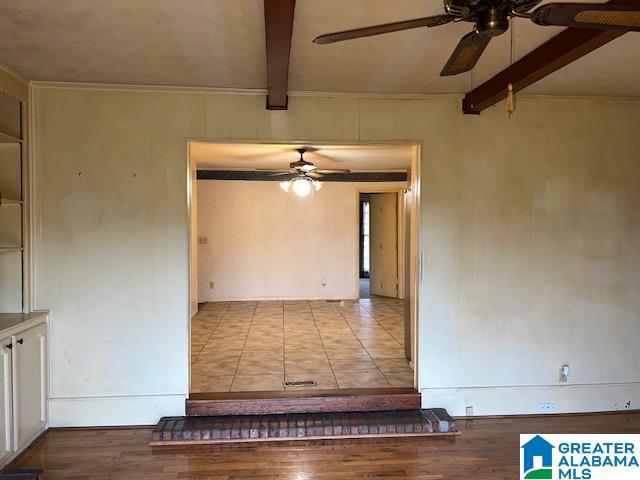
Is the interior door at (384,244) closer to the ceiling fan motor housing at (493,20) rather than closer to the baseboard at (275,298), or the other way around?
the baseboard at (275,298)

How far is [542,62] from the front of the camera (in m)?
2.74

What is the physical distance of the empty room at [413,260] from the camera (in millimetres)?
2875

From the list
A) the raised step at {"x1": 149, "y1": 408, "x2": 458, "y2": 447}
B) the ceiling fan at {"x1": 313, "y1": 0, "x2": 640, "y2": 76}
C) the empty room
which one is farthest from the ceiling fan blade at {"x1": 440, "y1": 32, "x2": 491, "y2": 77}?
the raised step at {"x1": 149, "y1": 408, "x2": 458, "y2": 447}

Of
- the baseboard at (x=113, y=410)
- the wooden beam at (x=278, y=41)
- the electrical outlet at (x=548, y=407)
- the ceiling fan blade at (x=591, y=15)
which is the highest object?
the wooden beam at (x=278, y=41)

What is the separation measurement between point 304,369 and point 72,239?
7.51 feet

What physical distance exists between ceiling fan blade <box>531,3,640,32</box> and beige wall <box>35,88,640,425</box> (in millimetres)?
2080

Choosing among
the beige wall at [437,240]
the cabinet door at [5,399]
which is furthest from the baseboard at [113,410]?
the cabinet door at [5,399]

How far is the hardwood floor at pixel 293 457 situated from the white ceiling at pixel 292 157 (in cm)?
327

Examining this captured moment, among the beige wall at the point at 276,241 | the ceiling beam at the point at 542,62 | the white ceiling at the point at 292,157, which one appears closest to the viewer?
the ceiling beam at the point at 542,62

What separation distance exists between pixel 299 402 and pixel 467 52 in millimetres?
2698

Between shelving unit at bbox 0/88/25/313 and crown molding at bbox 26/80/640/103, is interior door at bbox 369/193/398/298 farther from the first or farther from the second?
shelving unit at bbox 0/88/25/313

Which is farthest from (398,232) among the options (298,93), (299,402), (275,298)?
(299,402)

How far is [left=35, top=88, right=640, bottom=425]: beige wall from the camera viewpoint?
11.2 feet

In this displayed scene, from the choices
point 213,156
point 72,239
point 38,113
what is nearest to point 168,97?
point 38,113
